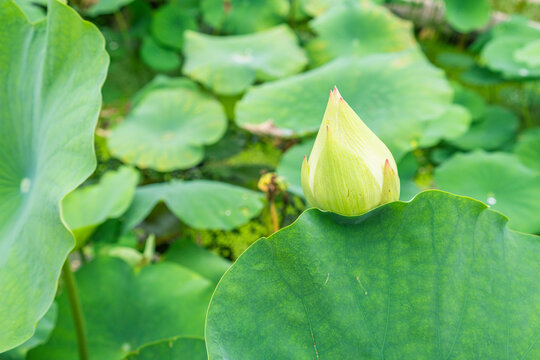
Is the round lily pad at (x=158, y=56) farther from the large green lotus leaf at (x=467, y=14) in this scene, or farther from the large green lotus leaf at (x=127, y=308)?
the large green lotus leaf at (x=127, y=308)

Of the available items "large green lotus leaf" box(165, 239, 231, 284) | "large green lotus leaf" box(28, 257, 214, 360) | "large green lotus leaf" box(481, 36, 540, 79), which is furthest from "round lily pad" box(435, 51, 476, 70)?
"large green lotus leaf" box(28, 257, 214, 360)

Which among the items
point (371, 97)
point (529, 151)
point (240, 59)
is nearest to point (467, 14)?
point (529, 151)

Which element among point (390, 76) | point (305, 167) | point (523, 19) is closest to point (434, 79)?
point (390, 76)

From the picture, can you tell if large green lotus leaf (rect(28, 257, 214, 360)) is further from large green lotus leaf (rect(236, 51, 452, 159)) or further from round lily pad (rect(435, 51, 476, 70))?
round lily pad (rect(435, 51, 476, 70))

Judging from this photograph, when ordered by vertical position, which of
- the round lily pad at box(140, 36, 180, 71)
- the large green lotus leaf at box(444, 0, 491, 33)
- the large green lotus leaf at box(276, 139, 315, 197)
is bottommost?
the round lily pad at box(140, 36, 180, 71)

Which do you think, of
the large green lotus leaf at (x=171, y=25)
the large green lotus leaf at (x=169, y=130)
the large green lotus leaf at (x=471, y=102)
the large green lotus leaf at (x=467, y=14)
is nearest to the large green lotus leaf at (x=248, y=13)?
the large green lotus leaf at (x=171, y=25)

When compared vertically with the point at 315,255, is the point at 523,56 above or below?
below

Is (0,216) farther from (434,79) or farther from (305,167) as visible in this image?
(434,79)
